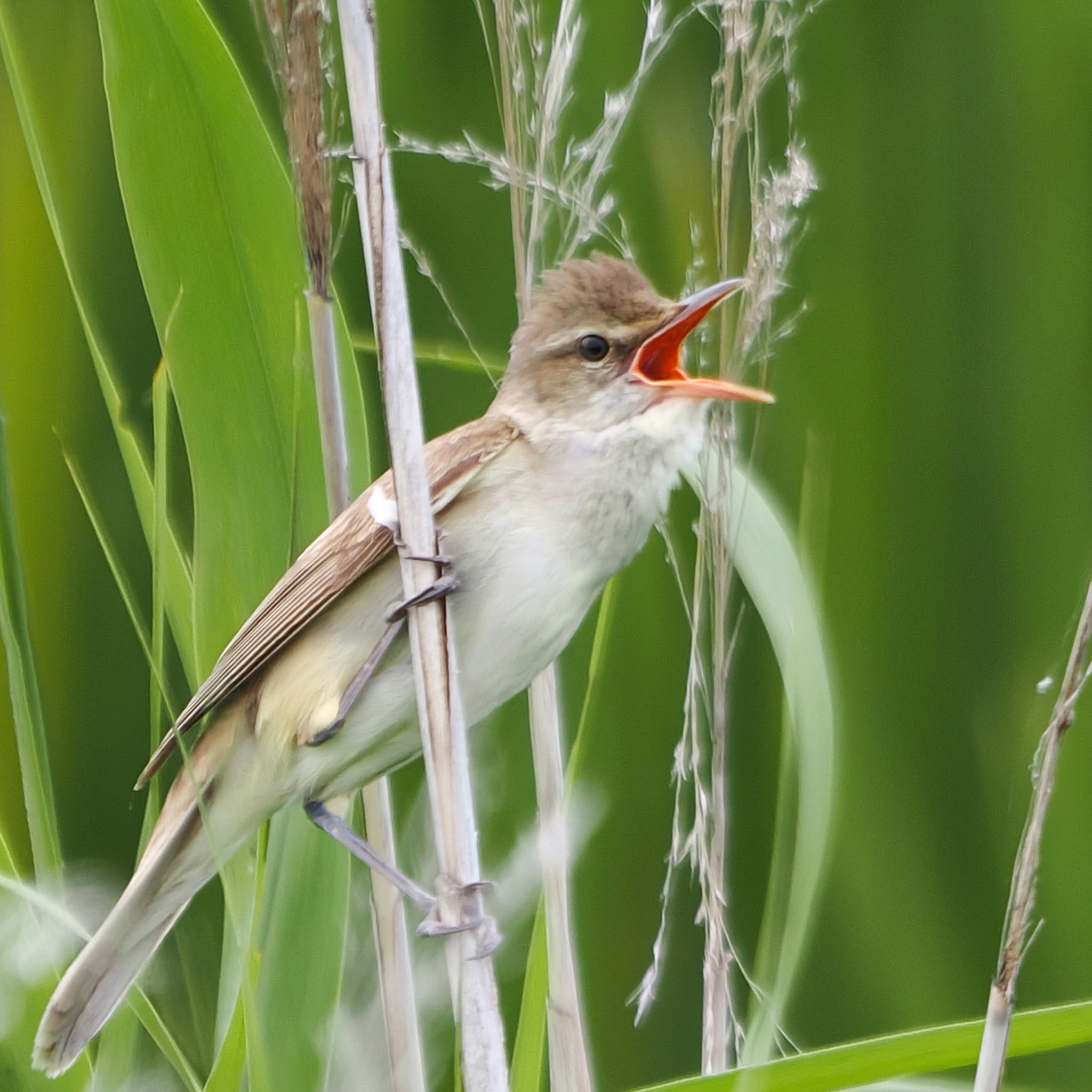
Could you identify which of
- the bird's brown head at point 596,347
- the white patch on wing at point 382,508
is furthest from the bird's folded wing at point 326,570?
the bird's brown head at point 596,347

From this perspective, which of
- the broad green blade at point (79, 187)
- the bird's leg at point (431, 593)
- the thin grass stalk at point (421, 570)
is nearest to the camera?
the thin grass stalk at point (421, 570)

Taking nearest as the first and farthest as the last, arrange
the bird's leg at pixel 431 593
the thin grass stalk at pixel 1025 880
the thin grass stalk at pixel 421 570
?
the thin grass stalk at pixel 1025 880 → the thin grass stalk at pixel 421 570 → the bird's leg at pixel 431 593

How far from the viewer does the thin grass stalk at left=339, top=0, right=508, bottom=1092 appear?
1.44m

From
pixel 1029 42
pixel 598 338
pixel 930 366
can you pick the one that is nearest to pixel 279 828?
pixel 598 338

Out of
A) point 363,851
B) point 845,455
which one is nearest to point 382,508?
point 363,851

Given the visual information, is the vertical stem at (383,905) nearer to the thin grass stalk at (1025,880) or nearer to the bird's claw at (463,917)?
the bird's claw at (463,917)

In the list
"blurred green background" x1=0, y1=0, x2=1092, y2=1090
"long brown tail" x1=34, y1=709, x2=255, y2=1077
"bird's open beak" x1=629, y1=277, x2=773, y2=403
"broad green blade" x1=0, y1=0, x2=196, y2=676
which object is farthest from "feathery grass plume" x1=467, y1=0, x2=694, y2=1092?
"broad green blade" x1=0, y1=0, x2=196, y2=676

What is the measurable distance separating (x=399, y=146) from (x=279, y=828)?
809 mm

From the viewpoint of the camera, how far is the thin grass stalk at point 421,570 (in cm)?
144

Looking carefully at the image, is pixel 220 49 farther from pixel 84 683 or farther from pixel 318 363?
pixel 84 683

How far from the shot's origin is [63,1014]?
166 cm

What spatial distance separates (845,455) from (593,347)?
0.66m

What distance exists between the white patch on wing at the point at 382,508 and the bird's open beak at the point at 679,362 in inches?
13.9

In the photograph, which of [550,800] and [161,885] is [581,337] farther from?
[161,885]
